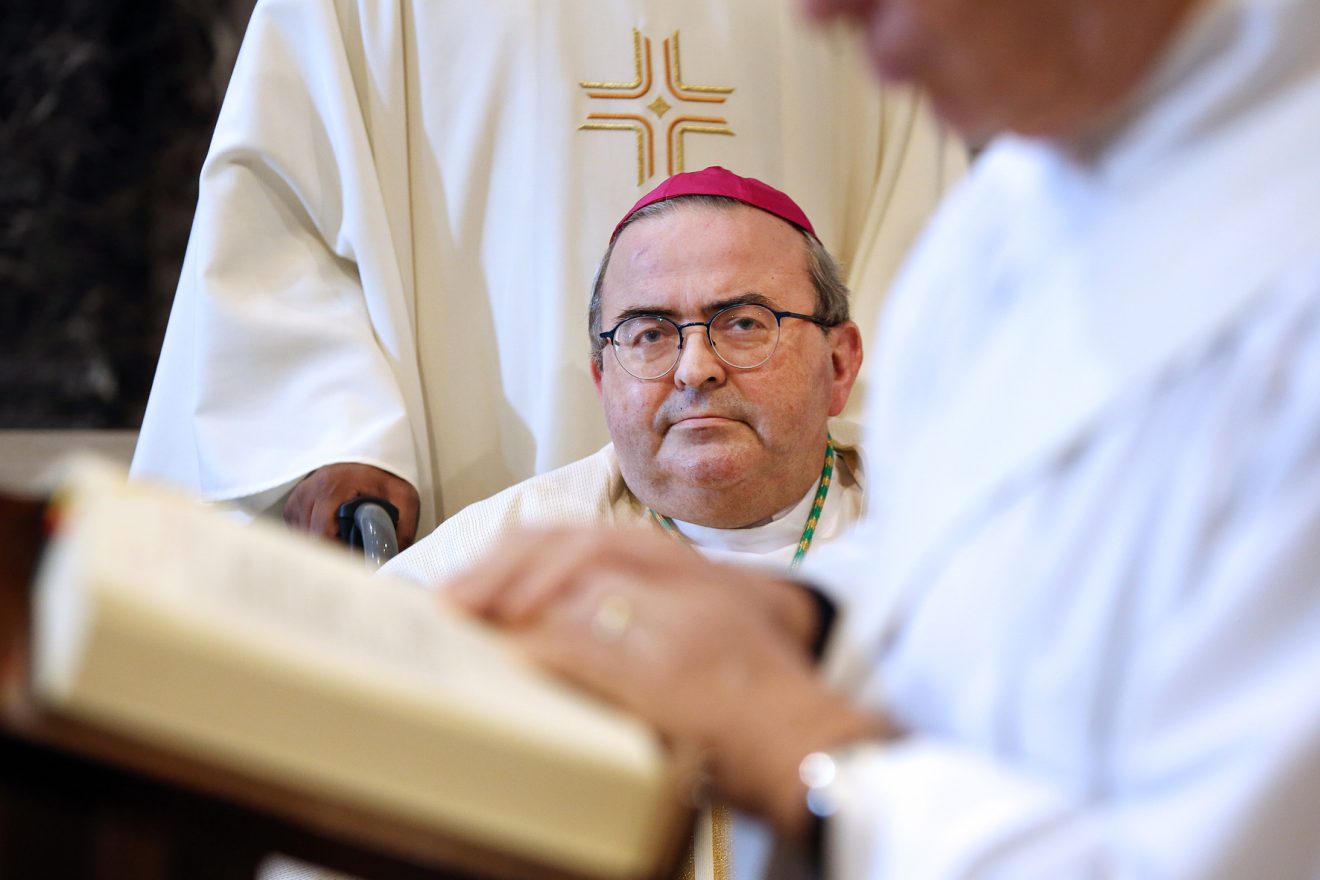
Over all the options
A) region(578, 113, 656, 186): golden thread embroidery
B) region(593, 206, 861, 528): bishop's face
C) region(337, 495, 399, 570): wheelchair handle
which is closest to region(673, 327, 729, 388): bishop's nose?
region(593, 206, 861, 528): bishop's face

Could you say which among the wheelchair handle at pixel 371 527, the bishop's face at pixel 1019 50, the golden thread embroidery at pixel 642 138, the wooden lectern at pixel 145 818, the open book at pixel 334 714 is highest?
the golden thread embroidery at pixel 642 138

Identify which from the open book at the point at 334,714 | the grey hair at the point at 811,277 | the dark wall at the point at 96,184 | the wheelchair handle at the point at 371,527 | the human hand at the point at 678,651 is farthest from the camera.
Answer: the dark wall at the point at 96,184

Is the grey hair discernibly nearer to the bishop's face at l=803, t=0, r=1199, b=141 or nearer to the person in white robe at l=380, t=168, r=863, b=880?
the person in white robe at l=380, t=168, r=863, b=880

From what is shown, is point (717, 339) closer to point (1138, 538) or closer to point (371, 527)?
point (371, 527)

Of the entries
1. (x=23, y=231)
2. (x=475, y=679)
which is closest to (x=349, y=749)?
(x=475, y=679)

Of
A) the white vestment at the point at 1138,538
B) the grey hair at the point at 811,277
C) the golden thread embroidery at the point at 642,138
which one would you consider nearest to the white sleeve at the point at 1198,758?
the white vestment at the point at 1138,538

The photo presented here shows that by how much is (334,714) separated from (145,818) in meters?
0.17

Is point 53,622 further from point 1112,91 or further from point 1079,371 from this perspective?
point 1112,91

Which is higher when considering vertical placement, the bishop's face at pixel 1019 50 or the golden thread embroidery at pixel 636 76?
the golden thread embroidery at pixel 636 76

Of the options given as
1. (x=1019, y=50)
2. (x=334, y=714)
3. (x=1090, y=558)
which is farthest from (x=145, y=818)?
(x=1019, y=50)

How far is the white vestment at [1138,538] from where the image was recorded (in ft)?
3.70

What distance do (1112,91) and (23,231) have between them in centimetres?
525

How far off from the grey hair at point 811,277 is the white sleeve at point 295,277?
636mm

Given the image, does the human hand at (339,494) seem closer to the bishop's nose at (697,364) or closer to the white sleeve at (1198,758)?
the bishop's nose at (697,364)
